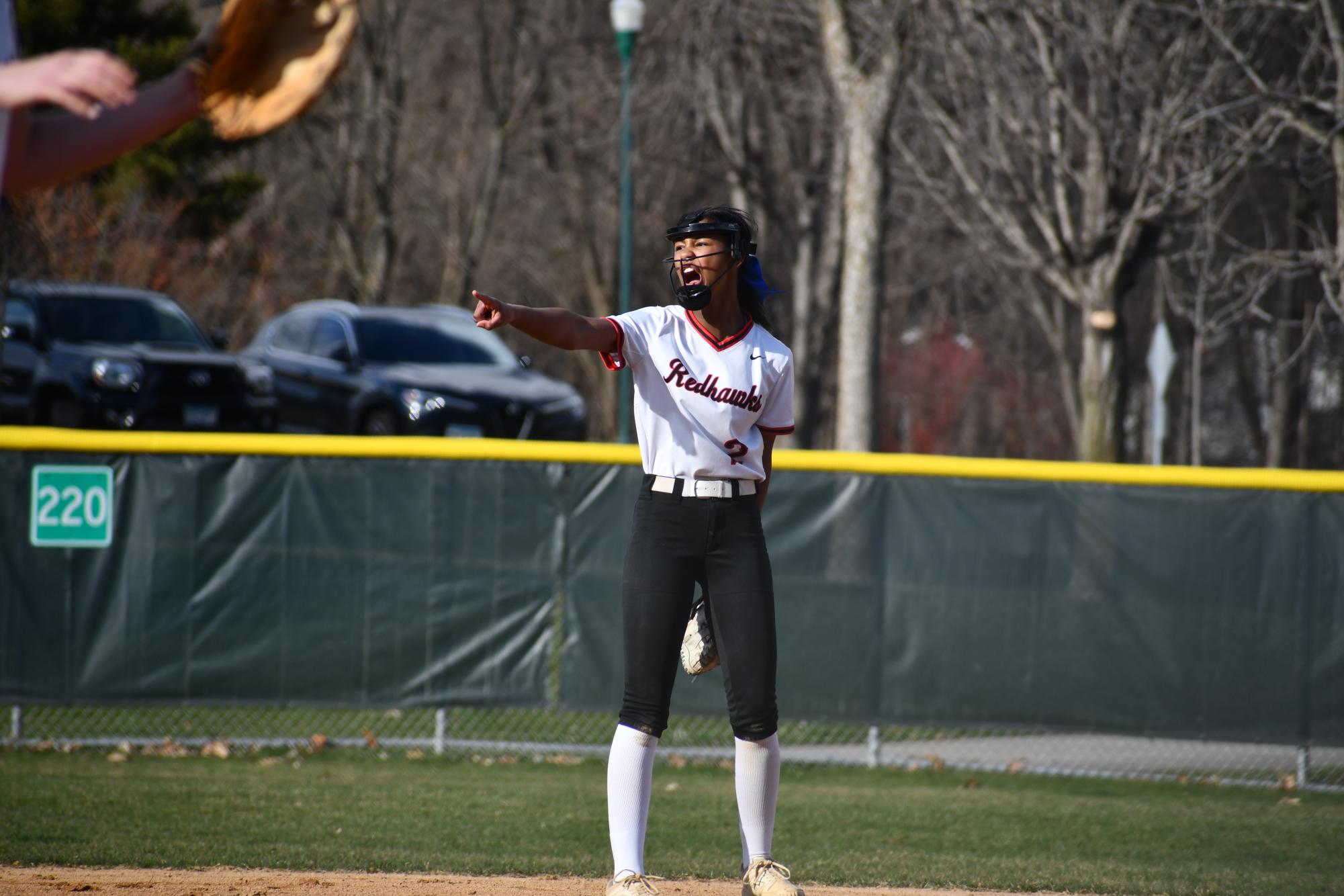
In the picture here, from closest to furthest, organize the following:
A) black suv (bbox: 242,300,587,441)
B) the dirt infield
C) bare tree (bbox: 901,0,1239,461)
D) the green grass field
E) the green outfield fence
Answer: the dirt infield < the green grass field < the green outfield fence < bare tree (bbox: 901,0,1239,461) < black suv (bbox: 242,300,587,441)

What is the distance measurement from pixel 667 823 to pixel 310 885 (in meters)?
1.96

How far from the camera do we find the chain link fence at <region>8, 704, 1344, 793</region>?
796cm

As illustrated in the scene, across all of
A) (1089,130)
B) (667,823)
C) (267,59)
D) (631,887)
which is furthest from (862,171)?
(267,59)

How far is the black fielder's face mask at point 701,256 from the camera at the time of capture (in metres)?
4.36

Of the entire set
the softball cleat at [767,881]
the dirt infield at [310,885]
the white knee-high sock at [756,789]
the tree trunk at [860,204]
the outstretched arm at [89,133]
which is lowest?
the dirt infield at [310,885]

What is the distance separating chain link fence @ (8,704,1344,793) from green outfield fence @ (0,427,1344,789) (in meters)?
0.02

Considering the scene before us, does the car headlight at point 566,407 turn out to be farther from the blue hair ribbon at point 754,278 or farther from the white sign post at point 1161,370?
the blue hair ribbon at point 754,278

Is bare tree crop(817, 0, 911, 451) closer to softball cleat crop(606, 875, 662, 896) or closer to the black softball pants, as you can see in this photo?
Result: the black softball pants

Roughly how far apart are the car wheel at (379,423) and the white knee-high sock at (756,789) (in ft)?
34.1

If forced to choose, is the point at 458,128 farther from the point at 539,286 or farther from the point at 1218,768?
the point at 1218,768

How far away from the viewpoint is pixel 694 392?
14.1 ft

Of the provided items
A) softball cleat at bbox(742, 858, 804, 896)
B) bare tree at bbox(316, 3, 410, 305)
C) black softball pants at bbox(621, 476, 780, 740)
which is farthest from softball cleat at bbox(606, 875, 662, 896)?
bare tree at bbox(316, 3, 410, 305)

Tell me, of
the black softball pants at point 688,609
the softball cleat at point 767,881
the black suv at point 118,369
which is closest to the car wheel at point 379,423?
the black suv at point 118,369

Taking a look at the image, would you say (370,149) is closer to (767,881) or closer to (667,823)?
(667,823)
